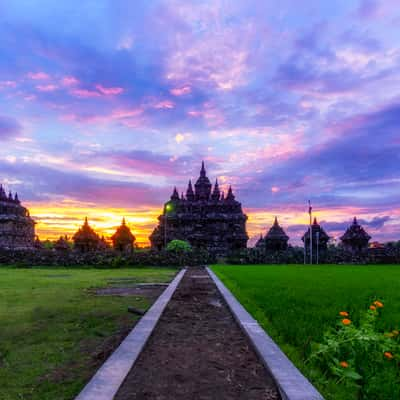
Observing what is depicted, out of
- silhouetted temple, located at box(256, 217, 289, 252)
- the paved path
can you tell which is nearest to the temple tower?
silhouetted temple, located at box(256, 217, 289, 252)

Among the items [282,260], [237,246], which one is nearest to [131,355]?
[282,260]

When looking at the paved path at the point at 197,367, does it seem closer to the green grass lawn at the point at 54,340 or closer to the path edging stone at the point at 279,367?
the path edging stone at the point at 279,367

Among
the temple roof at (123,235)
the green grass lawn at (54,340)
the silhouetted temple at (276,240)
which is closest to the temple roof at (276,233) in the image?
the silhouetted temple at (276,240)

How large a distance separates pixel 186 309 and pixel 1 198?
2347 inches

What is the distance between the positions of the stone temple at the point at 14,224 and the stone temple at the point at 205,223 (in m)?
18.7

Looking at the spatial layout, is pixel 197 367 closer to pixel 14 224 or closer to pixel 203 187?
pixel 203 187

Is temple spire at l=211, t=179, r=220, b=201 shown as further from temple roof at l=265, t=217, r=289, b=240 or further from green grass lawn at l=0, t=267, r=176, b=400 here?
Answer: green grass lawn at l=0, t=267, r=176, b=400

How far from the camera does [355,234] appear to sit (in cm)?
5294

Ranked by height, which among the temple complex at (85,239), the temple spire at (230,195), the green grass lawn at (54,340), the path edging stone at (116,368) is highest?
the temple spire at (230,195)

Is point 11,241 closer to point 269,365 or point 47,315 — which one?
point 47,315

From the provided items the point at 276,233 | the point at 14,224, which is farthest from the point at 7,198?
the point at 276,233

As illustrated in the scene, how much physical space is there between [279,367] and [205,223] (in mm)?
52015

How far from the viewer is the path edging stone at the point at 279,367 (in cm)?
299

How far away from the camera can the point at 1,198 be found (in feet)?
195
